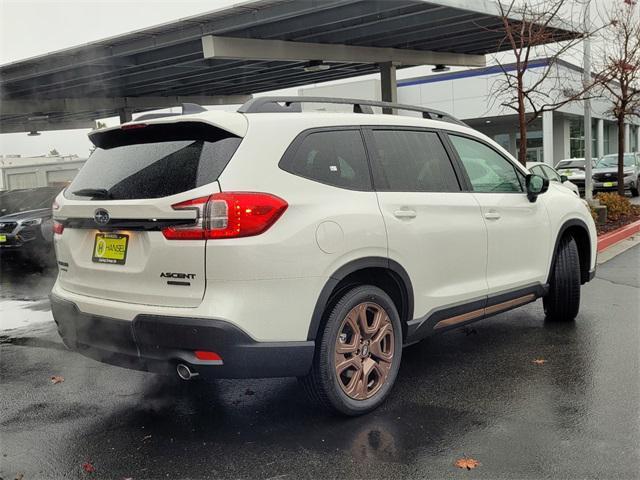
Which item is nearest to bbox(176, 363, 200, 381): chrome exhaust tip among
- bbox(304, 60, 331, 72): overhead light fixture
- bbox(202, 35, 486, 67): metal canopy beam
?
bbox(202, 35, 486, 67): metal canopy beam

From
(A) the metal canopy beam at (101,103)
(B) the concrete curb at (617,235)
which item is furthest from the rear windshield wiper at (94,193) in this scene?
(A) the metal canopy beam at (101,103)

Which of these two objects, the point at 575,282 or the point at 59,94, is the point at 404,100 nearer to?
the point at 59,94

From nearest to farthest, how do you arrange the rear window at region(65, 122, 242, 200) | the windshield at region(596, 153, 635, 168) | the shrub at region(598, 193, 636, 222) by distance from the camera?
the rear window at region(65, 122, 242, 200)
the shrub at region(598, 193, 636, 222)
the windshield at region(596, 153, 635, 168)

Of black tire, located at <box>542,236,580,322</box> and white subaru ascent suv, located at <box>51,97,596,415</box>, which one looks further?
black tire, located at <box>542,236,580,322</box>

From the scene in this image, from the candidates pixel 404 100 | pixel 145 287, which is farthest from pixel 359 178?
pixel 404 100

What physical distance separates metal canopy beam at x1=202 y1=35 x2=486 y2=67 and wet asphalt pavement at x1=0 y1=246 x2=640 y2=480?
11.6 meters

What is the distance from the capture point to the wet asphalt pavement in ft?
10.3

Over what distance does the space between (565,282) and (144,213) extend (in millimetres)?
3841

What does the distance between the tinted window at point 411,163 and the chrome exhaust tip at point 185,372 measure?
1535 mm

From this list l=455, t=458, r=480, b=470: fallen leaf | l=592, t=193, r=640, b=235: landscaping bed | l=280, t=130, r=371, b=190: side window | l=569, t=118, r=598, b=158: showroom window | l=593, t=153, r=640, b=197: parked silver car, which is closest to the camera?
l=455, t=458, r=480, b=470: fallen leaf

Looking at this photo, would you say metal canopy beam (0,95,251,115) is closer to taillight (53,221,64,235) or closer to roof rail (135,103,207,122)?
taillight (53,221,64,235)

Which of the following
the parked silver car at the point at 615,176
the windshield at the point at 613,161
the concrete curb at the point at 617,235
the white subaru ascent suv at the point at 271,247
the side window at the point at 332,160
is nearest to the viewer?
the white subaru ascent suv at the point at 271,247

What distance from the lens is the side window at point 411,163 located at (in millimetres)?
3980

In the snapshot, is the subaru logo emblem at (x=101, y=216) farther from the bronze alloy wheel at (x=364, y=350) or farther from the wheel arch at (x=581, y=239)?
the wheel arch at (x=581, y=239)
